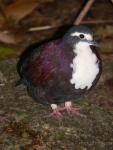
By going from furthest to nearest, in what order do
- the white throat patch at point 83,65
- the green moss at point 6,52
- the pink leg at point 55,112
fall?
the green moss at point 6,52 → the pink leg at point 55,112 → the white throat patch at point 83,65

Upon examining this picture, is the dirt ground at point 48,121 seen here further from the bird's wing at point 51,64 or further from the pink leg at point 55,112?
the bird's wing at point 51,64

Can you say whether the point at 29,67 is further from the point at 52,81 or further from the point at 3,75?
the point at 3,75

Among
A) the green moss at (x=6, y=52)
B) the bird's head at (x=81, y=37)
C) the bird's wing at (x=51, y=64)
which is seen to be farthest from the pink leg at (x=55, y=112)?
the green moss at (x=6, y=52)

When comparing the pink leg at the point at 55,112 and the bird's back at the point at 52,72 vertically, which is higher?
the bird's back at the point at 52,72

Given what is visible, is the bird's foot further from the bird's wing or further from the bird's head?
the bird's head

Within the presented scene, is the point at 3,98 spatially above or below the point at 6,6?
below

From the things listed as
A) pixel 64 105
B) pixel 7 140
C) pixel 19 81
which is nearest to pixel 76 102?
pixel 64 105

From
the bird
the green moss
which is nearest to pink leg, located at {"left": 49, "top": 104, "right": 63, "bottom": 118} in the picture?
the bird
